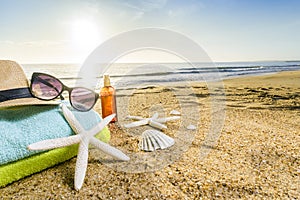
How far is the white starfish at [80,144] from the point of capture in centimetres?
136

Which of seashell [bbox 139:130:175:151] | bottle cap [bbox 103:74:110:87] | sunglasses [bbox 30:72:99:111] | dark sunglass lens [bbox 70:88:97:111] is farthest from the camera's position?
bottle cap [bbox 103:74:110:87]

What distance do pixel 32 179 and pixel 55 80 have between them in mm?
658

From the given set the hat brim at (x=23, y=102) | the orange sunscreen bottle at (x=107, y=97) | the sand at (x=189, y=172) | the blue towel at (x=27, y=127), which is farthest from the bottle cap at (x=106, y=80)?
the hat brim at (x=23, y=102)

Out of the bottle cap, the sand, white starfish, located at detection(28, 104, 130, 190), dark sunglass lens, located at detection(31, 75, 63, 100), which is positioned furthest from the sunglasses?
the bottle cap

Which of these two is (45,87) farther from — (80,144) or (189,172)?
(189,172)

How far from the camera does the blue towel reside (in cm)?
133

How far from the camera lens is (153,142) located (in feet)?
6.22

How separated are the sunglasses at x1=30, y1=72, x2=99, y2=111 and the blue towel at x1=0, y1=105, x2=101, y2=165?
74mm

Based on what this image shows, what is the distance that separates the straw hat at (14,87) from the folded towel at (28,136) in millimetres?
74

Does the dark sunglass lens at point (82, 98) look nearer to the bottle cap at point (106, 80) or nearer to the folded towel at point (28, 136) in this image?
the folded towel at point (28, 136)

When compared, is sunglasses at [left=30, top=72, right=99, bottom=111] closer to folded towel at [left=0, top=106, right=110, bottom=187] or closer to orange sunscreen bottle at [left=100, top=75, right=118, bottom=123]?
folded towel at [left=0, top=106, right=110, bottom=187]

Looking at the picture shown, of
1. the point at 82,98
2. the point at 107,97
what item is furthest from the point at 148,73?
the point at 82,98

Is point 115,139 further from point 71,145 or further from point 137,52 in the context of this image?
point 137,52

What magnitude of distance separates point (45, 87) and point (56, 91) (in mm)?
87
